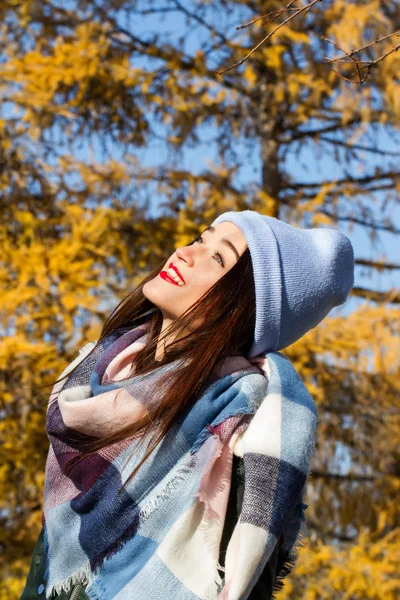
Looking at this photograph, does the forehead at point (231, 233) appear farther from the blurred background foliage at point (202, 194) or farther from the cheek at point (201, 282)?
the blurred background foliage at point (202, 194)

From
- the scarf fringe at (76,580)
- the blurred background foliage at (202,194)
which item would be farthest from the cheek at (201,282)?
the blurred background foliage at (202,194)

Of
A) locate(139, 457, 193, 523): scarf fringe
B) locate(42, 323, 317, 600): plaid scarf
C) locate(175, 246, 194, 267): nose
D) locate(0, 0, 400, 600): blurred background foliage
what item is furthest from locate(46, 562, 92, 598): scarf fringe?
locate(0, 0, 400, 600): blurred background foliage

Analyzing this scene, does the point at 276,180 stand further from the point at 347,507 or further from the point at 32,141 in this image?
the point at 347,507

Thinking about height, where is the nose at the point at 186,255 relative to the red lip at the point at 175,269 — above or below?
above

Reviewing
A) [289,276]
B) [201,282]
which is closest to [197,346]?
[201,282]

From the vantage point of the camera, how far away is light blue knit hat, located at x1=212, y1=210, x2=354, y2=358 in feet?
6.31

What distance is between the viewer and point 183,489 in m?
1.79

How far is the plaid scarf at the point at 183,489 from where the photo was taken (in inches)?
67.2

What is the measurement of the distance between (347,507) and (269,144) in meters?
2.97

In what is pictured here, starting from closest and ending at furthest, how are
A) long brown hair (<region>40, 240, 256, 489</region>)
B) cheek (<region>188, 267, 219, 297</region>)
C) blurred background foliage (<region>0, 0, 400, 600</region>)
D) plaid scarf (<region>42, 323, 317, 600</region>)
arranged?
plaid scarf (<region>42, 323, 317, 600</region>)
long brown hair (<region>40, 240, 256, 489</region>)
cheek (<region>188, 267, 219, 297</region>)
blurred background foliage (<region>0, 0, 400, 600</region>)

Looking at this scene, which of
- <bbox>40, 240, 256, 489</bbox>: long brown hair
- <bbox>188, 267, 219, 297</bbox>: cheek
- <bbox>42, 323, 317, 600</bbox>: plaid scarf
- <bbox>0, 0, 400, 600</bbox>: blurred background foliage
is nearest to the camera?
<bbox>42, 323, 317, 600</bbox>: plaid scarf

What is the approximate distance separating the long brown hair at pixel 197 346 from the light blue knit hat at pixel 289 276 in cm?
5

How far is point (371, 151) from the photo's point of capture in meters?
7.25

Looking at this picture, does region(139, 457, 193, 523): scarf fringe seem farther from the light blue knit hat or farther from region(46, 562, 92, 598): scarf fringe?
the light blue knit hat
